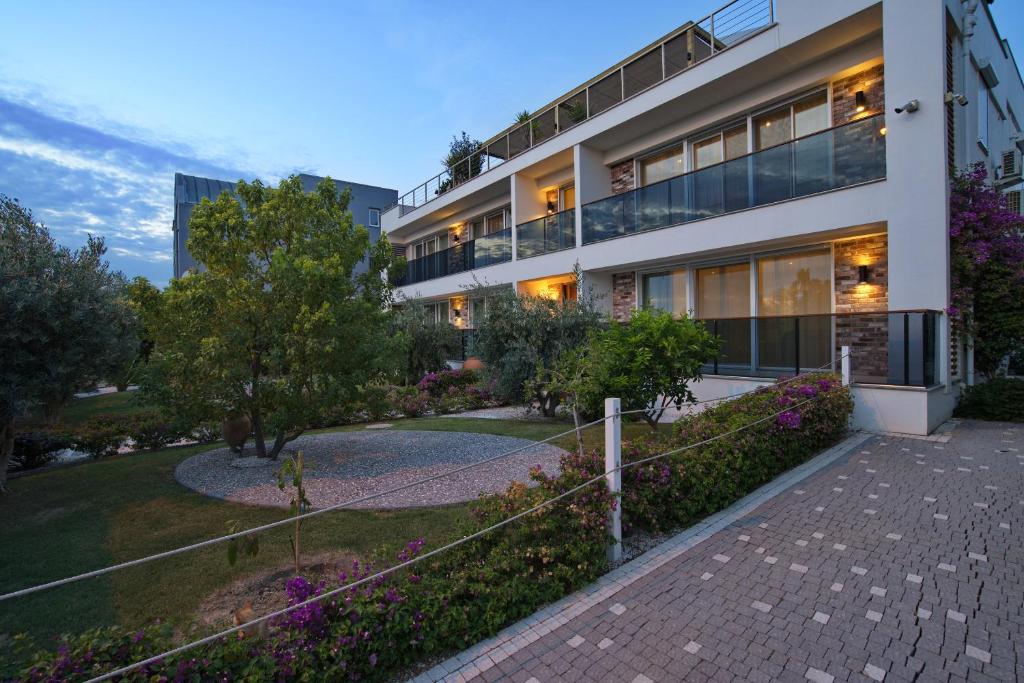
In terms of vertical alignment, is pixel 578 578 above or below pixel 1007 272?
below

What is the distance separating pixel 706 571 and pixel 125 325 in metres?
9.03

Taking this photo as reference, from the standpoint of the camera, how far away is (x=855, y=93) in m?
9.48

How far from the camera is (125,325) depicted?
310 inches

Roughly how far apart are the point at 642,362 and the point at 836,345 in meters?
5.31

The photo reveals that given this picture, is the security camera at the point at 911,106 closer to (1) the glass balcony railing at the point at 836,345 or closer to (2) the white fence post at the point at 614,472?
(1) the glass balcony railing at the point at 836,345

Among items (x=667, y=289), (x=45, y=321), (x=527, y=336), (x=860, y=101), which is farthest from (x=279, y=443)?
(x=860, y=101)

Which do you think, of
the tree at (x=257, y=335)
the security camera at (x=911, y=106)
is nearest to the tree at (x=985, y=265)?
the security camera at (x=911, y=106)

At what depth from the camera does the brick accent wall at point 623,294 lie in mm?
13648

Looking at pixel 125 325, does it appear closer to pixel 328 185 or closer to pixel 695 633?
pixel 328 185

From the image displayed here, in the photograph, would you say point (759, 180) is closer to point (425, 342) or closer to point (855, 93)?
point (855, 93)

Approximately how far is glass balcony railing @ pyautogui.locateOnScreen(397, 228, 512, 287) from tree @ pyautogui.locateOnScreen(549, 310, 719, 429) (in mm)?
9694

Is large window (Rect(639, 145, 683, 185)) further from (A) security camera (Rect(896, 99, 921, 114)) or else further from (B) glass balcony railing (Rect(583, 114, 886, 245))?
(A) security camera (Rect(896, 99, 921, 114))

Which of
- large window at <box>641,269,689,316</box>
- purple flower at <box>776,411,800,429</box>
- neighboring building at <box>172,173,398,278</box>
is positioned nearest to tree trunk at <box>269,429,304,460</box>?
purple flower at <box>776,411,800,429</box>

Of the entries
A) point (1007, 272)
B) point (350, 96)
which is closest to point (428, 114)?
point (350, 96)
